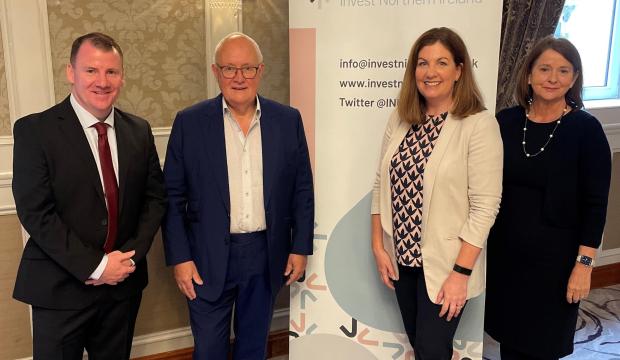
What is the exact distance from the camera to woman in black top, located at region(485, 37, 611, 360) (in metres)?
1.96

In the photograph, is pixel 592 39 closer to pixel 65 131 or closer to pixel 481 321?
pixel 481 321

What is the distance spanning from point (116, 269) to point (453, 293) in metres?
1.10

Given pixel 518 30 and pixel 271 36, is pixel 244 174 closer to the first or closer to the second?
pixel 271 36

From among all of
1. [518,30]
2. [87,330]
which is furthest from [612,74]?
[87,330]

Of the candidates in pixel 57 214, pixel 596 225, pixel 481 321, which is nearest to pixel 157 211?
pixel 57 214

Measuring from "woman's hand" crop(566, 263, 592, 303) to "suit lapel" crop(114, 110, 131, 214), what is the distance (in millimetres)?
1576

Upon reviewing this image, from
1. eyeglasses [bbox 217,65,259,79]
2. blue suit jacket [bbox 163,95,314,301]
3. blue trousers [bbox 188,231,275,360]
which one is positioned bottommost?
blue trousers [bbox 188,231,275,360]

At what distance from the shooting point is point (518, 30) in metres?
2.94

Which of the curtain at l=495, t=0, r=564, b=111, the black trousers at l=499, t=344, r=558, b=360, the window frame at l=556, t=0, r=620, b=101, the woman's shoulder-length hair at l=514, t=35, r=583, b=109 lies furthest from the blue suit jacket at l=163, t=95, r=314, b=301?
the window frame at l=556, t=0, r=620, b=101

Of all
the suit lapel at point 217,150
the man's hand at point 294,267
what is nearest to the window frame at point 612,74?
the man's hand at point 294,267

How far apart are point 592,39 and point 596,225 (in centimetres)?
241

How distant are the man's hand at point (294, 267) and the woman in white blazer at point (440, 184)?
0.43 meters

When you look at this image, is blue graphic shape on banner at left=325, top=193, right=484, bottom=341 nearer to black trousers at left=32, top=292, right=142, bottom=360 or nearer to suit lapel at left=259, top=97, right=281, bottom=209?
suit lapel at left=259, top=97, right=281, bottom=209

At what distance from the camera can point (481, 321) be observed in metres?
2.27
